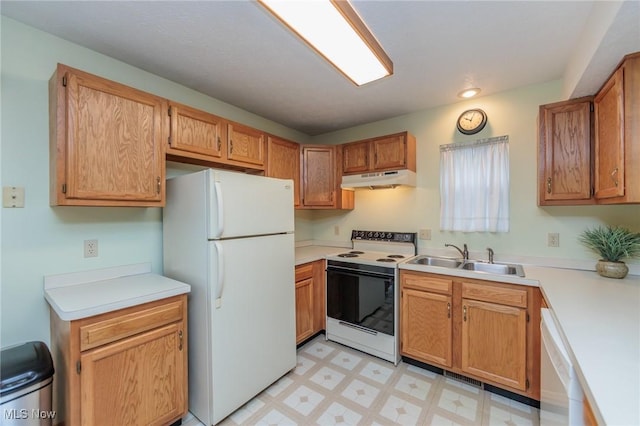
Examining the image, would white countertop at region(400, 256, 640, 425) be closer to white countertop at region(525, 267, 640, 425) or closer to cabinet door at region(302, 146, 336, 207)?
white countertop at region(525, 267, 640, 425)

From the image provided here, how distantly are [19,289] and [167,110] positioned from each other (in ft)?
4.51

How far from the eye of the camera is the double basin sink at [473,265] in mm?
2209

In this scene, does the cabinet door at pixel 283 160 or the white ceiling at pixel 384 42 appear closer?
Result: the white ceiling at pixel 384 42

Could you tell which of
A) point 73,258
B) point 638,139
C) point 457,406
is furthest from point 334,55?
point 457,406

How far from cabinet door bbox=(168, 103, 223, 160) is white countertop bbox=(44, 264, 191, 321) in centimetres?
92

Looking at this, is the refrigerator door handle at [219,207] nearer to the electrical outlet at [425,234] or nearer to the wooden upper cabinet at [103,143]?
the wooden upper cabinet at [103,143]

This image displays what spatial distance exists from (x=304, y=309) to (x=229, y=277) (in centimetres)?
111

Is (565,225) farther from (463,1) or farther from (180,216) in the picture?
(180,216)

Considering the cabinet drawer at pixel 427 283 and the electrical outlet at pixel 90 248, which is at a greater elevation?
the electrical outlet at pixel 90 248

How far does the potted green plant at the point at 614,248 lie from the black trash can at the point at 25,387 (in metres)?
3.32

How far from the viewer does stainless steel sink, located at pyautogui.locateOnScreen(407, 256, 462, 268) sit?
8.22 feet

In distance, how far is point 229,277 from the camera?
5.74 ft

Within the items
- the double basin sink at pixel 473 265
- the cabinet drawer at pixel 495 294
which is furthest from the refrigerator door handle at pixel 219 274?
the cabinet drawer at pixel 495 294

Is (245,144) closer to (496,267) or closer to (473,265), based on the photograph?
(473,265)
